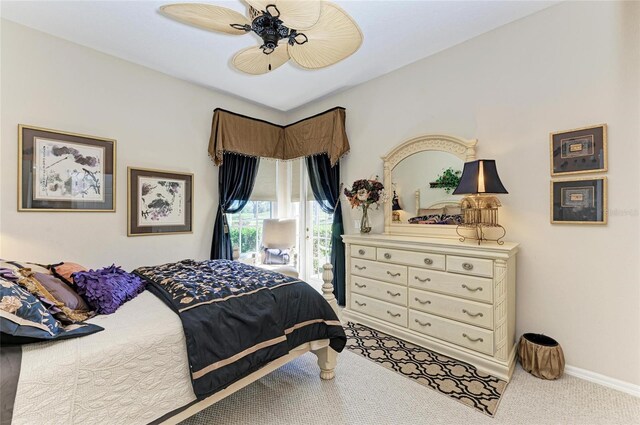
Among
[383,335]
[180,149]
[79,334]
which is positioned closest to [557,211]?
[383,335]

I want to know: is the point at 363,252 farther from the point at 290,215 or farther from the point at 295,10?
the point at 295,10

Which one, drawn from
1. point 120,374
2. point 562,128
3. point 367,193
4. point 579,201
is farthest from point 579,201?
point 120,374

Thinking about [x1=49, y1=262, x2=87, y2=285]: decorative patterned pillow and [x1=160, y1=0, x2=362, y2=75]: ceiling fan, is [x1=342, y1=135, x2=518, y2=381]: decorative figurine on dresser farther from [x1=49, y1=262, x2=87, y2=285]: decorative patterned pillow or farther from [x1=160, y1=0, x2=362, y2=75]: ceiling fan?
[x1=49, y1=262, x2=87, y2=285]: decorative patterned pillow

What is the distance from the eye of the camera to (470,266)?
2.27m

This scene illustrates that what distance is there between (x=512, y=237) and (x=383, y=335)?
5.08 feet

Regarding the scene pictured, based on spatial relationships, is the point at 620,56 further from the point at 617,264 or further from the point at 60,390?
the point at 60,390

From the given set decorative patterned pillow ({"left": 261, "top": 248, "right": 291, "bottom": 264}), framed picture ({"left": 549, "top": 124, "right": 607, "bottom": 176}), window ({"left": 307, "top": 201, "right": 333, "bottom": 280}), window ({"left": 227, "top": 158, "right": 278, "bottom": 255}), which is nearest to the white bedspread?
decorative patterned pillow ({"left": 261, "top": 248, "right": 291, "bottom": 264})

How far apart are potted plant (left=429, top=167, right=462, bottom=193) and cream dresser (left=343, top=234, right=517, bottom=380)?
0.55 meters

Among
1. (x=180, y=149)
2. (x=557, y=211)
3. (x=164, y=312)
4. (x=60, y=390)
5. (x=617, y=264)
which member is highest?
(x=180, y=149)

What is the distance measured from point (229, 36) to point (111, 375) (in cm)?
272

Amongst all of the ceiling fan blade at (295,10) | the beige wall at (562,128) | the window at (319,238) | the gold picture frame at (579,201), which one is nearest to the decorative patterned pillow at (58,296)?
the ceiling fan blade at (295,10)

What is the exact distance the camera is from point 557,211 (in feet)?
7.30

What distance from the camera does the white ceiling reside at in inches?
87.9

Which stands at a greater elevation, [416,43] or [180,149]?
[416,43]
